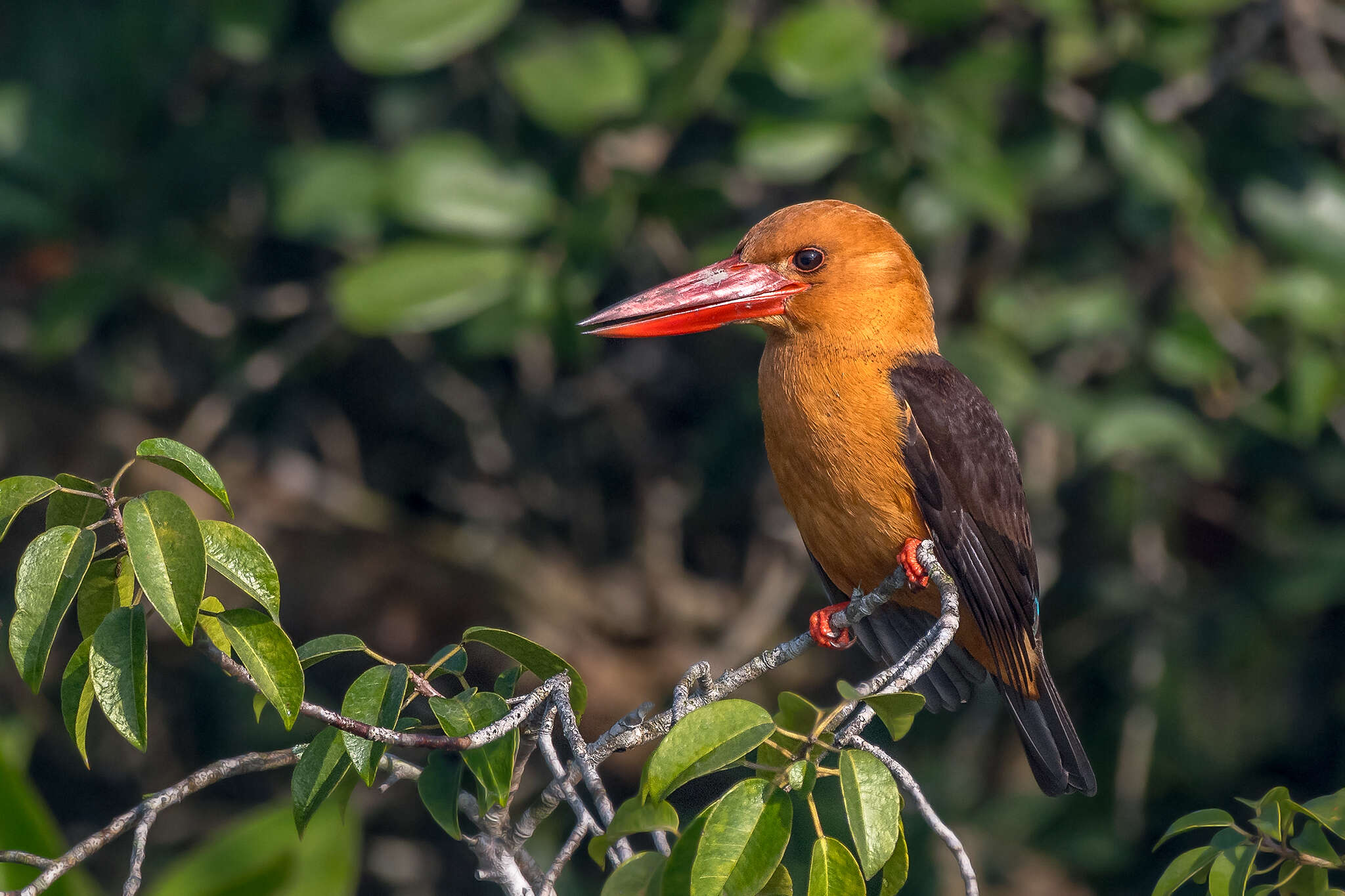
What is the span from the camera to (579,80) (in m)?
2.65

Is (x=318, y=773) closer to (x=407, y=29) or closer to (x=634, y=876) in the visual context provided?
(x=634, y=876)

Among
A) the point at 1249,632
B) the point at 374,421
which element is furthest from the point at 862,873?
the point at 374,421

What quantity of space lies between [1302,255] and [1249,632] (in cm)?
108

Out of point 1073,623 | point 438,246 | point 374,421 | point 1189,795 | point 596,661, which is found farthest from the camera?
point 374,421

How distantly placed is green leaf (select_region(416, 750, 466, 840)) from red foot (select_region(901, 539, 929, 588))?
32.2 inches

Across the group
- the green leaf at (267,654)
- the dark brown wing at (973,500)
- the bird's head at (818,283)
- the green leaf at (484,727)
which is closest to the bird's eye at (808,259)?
the bird's head at (818,283)

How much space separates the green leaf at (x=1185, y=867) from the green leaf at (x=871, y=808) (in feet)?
1.16

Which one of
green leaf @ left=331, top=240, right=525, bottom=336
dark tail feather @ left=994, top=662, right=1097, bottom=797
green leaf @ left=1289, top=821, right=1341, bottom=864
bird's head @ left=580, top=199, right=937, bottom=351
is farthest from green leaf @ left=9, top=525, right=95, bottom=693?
green leaf @ left=331, top=240, right=525, bottom=336

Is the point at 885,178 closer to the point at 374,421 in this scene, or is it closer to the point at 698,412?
the point at 698,412

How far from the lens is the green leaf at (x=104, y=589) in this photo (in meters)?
1.24

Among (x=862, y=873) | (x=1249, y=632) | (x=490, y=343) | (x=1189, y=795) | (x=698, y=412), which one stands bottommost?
(x=1189, y=795)

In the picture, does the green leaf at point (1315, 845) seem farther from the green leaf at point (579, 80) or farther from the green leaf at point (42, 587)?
the green leaf at point (579, 80)

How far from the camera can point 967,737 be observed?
3434mm

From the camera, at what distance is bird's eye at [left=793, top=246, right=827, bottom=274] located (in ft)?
6.85
